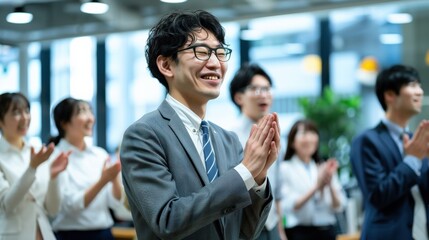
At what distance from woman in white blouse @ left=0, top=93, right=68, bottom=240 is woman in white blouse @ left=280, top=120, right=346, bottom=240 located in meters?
1.71

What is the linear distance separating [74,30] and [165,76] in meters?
5.19

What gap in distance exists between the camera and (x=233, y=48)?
8.62m

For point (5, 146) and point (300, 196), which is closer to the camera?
point (5, 146)

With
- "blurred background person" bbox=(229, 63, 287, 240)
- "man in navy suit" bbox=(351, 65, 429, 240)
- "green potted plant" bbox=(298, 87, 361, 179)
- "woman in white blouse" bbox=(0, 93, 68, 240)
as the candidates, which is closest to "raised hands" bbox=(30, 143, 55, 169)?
"woman in white blouse" bbox=(0, 93, 68, 240)

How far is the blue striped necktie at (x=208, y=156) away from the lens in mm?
1777

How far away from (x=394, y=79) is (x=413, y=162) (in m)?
0.52

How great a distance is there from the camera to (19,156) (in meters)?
3.33

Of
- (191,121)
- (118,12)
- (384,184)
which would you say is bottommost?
(384,184)

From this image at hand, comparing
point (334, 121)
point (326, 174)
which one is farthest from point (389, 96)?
point (334, 121)

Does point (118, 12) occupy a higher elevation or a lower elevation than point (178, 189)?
higher

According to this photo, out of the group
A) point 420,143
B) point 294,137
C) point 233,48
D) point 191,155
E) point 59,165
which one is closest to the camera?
point 191,155

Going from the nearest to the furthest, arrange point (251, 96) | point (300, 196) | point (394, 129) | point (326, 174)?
point (394, 129)
point (251, 96)
point (326, 174)
point (300, 196)

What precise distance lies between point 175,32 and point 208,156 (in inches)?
15.1

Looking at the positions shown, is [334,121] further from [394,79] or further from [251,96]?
[394,79]
